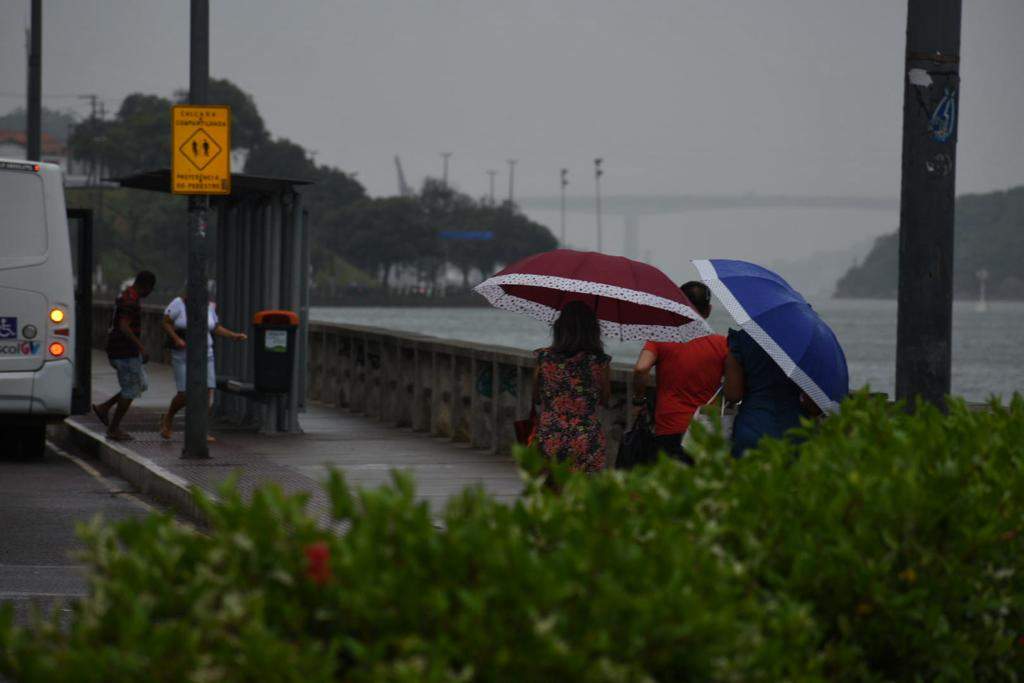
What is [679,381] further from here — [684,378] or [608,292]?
[608,292]

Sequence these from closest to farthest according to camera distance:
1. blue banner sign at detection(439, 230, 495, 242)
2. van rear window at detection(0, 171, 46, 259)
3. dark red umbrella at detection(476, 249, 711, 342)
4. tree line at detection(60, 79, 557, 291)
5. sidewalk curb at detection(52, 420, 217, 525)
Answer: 1. dark red umbrella at detection(476, 249, 711, 342)
2. sidewalk curb at detection(52, 420, 217, 525)
3. van rear window at detection(0, 171, 46, 259)
4. tree line at detection(60, 79, 557, 291)
5. blue banner sign at detection(439, 230, 495, 242)

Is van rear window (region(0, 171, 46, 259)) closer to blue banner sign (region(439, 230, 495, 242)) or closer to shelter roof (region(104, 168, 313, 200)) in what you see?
shelter roof (region(104, 168, 313, 200))

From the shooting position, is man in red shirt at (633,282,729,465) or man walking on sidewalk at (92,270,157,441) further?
man walking on sidewalk at (92,270,157,441)

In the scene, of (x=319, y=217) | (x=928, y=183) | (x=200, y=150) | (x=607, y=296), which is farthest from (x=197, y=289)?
(x=319, y=217)

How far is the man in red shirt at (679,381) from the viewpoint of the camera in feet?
29.4

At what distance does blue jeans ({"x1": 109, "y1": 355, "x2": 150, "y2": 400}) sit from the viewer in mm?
16781

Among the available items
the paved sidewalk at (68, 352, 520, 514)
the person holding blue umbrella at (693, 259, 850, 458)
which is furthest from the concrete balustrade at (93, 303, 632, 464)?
the person holding blue umbrella at (693, 259, 850, 458)

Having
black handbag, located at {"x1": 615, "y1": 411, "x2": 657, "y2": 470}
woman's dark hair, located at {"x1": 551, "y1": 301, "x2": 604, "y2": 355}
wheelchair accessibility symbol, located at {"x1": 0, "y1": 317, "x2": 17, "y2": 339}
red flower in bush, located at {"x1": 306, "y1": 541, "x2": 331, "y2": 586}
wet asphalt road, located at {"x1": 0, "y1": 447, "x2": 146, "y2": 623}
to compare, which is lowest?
wet asphalt road, located at {"x1": 0, "y1": 447, "x2": 146, "y2": 623}

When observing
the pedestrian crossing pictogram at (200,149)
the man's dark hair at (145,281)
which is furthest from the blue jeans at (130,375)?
the pedestrian crossing pictogram at (200,149)

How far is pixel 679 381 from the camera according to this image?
8.97 metres

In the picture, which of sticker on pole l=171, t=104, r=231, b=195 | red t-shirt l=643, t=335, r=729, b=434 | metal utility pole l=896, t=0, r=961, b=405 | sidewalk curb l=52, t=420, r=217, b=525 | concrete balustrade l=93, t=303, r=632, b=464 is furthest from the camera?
concrete balustrade l=93, t=303, r=632, b=464

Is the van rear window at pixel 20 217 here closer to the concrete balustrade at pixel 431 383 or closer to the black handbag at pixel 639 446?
the concrete balustrade at pixel 431 383

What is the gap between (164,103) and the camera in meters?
173

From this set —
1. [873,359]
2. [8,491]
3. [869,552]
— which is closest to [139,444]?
[8,491]
